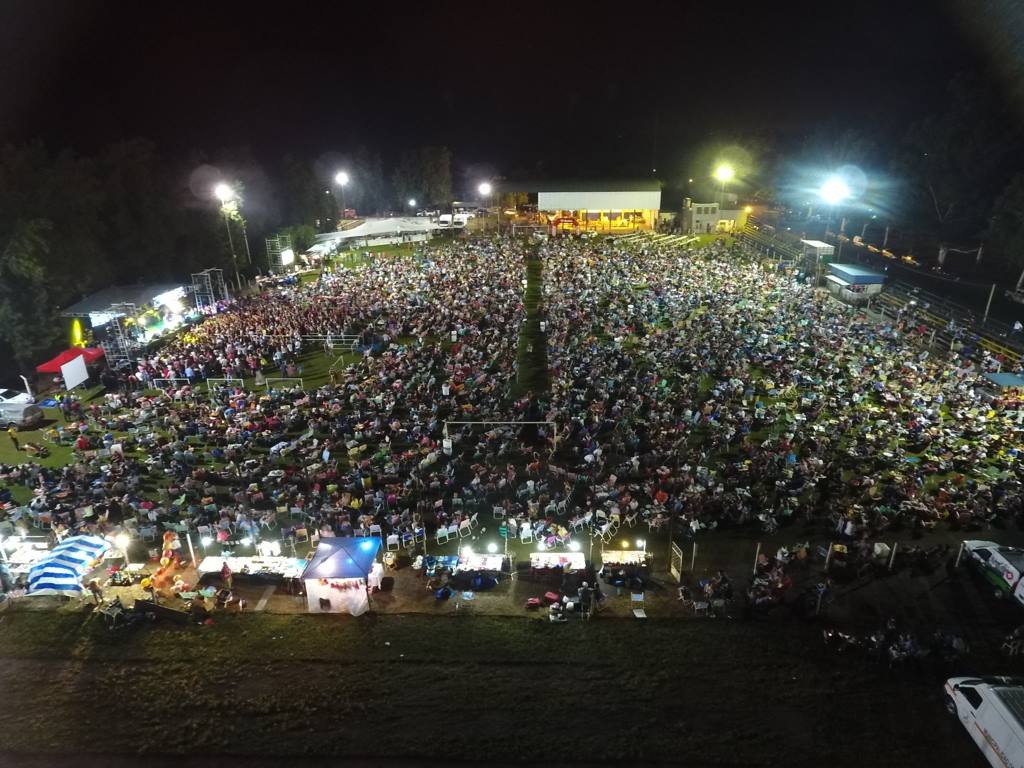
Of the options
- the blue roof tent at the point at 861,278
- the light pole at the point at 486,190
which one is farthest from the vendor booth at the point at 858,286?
the light pole at the point at 486,190

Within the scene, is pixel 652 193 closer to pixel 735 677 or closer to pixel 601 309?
pixel 601 309

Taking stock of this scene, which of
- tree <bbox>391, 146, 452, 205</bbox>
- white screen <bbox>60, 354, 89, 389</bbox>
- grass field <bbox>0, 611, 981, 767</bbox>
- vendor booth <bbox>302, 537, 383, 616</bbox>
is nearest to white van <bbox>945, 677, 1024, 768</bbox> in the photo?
grass field <bbox>0, 611, 981, 767</bbox>

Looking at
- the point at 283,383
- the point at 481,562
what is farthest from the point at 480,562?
the point at 283,383

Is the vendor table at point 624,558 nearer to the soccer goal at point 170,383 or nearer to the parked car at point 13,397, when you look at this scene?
the soccer goal at point 170,383

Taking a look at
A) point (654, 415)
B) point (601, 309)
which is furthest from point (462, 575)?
point (601, 309)

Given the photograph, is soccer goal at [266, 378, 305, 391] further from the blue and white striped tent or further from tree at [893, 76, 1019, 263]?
tree at [893, 76, 1019, 263]

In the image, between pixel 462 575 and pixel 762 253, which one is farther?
pixel 762 253
